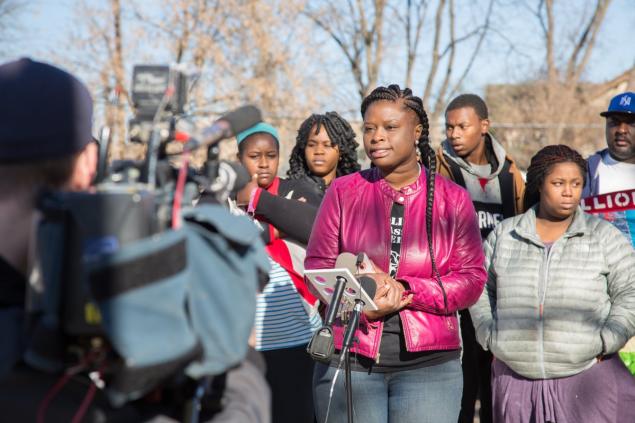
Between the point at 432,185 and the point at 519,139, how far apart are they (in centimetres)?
1682

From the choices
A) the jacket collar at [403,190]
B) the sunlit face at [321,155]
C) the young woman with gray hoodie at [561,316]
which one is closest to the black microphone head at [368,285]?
the jacket collar at [403,190]

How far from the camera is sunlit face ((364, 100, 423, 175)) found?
4008 mm

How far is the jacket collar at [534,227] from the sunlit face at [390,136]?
3.83 ft

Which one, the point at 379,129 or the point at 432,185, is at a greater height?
the point at 379,129

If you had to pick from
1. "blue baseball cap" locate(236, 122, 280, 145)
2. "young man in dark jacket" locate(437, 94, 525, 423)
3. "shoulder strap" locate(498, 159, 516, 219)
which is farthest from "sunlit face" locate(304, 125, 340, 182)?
"shoulder strap" locate(498, 159, 516, 219)

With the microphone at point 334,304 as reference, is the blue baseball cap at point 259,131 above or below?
above

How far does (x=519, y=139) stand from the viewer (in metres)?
20.2

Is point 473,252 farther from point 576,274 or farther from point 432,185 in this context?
point 576,274

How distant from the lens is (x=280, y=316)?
4.37m

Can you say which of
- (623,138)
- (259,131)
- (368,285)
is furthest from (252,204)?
(623,138)

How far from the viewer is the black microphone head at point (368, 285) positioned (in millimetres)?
3615

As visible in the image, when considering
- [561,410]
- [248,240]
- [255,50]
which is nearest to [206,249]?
[248,240]

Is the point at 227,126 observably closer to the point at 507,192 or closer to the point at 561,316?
the point at 561,316

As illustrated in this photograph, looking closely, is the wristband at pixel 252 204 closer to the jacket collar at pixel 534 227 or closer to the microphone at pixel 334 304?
the microphone at pixel 334 304
